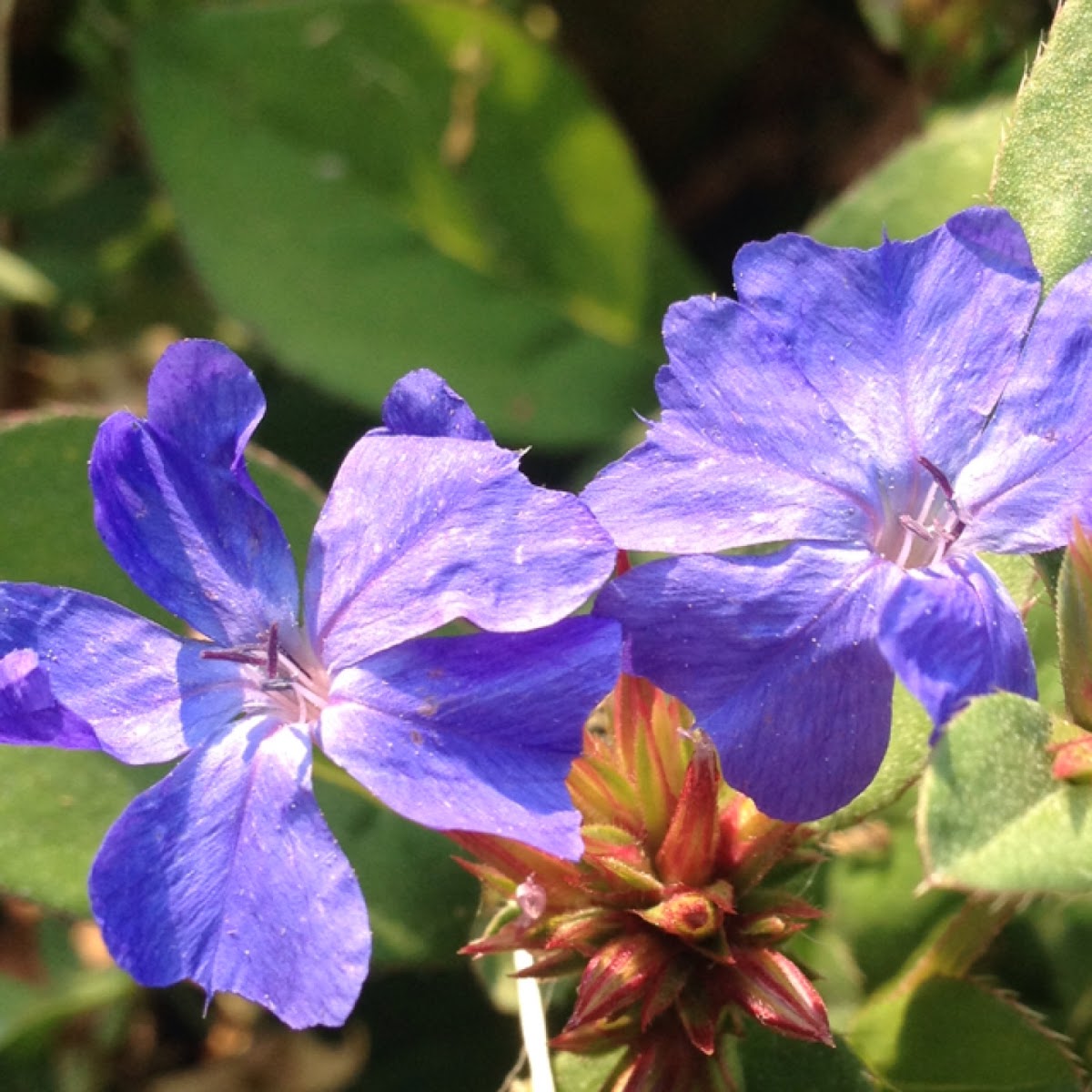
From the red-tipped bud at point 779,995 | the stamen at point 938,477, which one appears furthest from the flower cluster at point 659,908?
the stamen at point 938,477

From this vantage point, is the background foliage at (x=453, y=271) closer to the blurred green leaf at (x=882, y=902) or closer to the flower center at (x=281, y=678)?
the blurred green leaf at (x=882, y=902)

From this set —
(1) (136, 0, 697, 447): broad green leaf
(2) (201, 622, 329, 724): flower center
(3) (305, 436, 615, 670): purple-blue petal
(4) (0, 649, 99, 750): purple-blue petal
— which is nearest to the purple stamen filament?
(3) (305, 436, 615, 670): purple-blue petal

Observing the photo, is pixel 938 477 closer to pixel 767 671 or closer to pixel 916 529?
pixel 916 529

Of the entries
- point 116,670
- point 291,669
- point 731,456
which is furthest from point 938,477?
point 116,670

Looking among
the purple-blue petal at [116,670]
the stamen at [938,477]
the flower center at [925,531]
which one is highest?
the stamen at [938,477]

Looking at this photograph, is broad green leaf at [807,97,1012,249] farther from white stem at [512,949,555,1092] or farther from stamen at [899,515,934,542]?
white stem at [512,949,555,1092]

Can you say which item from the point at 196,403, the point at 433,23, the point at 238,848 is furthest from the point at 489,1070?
the point at 433,23

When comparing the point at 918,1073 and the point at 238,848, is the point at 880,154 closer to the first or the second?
the point at 918,1073
